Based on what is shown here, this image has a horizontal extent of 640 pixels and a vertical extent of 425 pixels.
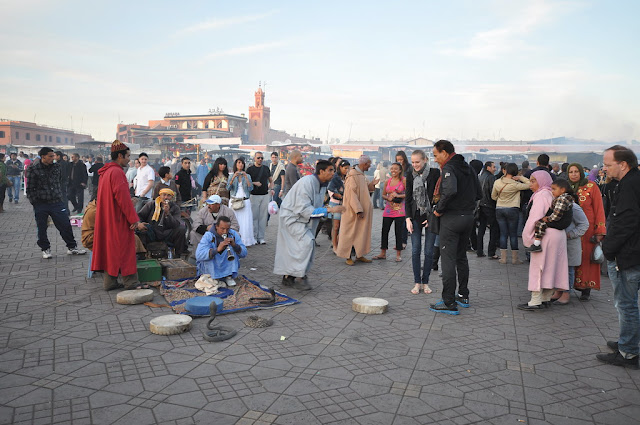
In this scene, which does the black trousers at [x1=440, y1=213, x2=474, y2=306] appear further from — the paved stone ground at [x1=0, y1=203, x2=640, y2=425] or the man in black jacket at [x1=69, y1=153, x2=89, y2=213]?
the man in black jacket at [x1=69, y1=153, x2=89, y2=213]

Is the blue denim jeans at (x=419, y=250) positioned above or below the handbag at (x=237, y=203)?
below

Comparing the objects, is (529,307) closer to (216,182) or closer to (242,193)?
(242,193)

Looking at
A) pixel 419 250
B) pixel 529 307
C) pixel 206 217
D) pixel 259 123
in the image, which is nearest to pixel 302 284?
pixel 419 250

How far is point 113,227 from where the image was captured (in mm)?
5883

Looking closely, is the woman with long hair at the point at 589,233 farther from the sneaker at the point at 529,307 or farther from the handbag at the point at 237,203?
the handbag at the point at 237,203

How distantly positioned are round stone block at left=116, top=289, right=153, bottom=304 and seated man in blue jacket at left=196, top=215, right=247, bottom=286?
2.78 ft

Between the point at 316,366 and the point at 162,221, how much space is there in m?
4.47

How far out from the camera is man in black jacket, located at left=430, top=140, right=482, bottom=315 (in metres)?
5.27

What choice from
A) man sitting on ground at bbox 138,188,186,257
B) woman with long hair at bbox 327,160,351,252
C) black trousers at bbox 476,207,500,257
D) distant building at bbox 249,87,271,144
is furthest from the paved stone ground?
distant building at bbox 249,87,271,144

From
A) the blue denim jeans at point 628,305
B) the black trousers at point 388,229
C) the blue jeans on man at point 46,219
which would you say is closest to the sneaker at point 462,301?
the blue denim jeans at point 628,305

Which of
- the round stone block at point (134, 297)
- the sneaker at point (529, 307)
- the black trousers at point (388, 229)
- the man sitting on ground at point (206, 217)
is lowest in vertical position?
the sneaker at point (529, 307)

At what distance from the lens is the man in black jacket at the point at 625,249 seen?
3811 millimetres

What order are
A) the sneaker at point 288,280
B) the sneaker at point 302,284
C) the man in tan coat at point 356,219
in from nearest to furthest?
the sneaker at point 302,284, the sneaker at point 288,280, the man in tan coat at point 356,219

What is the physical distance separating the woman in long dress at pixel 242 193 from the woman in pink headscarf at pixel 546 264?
5383 mm
